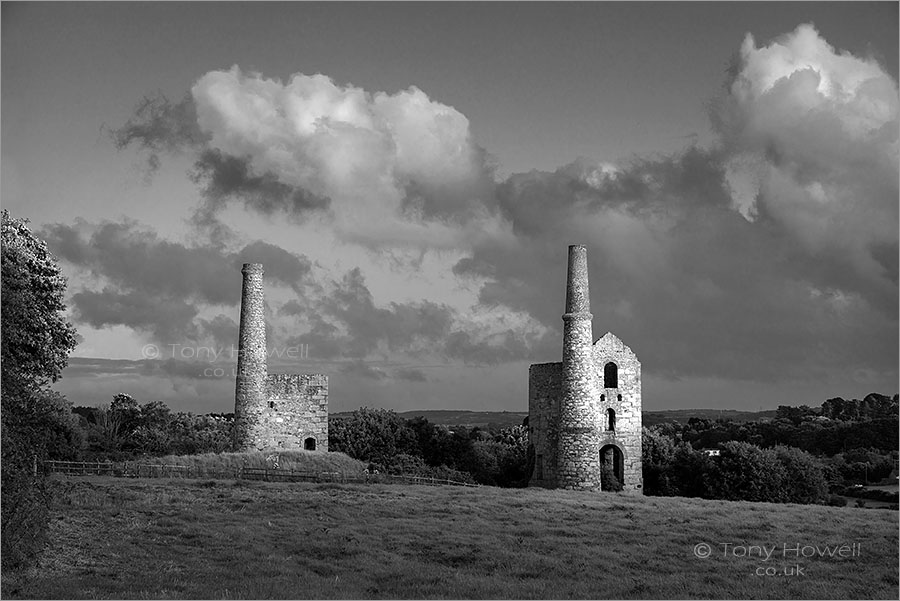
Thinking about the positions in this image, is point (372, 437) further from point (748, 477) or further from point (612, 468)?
point (748, 477)

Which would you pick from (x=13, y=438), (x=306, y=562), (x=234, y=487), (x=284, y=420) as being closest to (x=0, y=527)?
(x=13, y=438)

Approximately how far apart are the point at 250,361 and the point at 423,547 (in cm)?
2565

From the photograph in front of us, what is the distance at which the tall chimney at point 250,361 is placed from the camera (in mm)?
49844

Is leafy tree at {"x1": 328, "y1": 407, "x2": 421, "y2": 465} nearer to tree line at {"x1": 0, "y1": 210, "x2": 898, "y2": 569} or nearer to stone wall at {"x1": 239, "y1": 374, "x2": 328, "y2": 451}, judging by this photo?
tree line at {"x1": 0, "y1": 210, "x2": 898, "y2": 569}

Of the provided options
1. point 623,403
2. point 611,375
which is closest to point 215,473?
point 623,403

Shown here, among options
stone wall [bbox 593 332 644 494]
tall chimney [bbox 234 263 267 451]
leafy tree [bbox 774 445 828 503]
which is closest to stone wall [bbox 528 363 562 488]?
stone wall [bbox 593 332 644 494]

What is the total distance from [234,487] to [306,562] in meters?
12.9

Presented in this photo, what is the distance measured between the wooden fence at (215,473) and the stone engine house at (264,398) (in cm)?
650

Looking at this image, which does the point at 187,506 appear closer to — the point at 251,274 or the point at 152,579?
the point at 152,579

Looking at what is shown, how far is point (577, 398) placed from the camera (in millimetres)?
46062

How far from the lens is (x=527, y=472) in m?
53.2

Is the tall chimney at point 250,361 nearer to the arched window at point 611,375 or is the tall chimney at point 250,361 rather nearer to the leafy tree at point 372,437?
the leafy tree at point 372,437

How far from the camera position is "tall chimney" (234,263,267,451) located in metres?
49.8

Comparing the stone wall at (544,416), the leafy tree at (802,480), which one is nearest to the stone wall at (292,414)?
the stone wall at (544,416)
